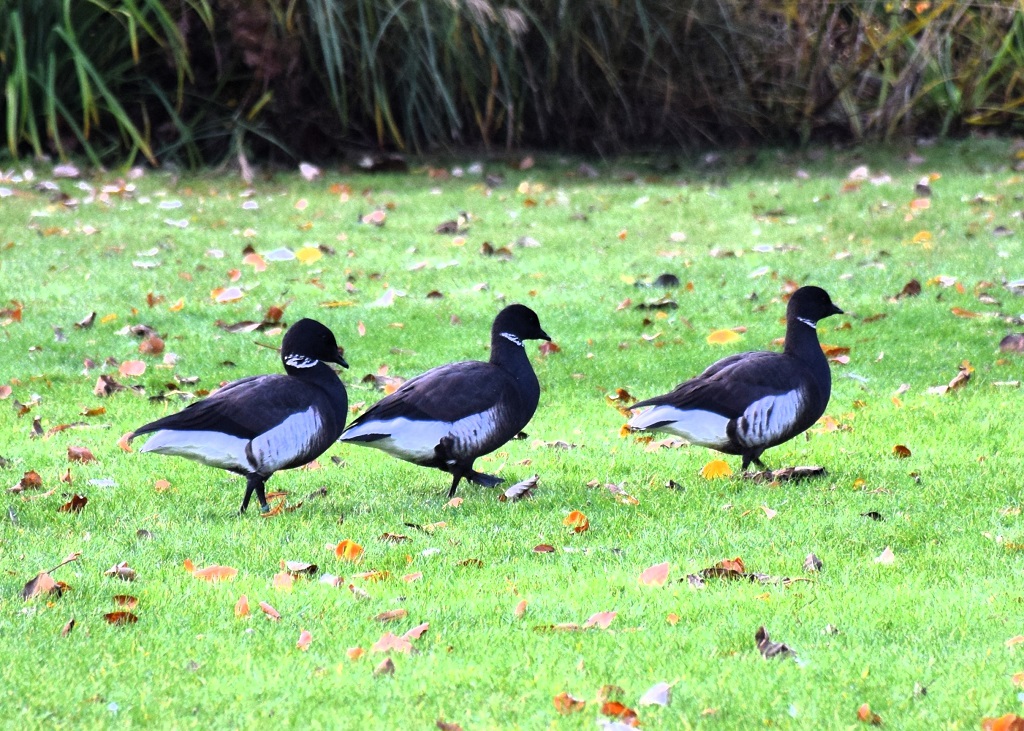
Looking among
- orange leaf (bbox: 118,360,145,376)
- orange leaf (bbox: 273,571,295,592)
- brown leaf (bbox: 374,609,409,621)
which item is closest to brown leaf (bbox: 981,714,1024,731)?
brown leaf (bbox: 374,609,409,621)

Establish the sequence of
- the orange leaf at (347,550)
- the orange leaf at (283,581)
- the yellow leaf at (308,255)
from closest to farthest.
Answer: the orange leaf at (283,581)
the orange leaf at (347,550)
the yellow leaf at (308,255)

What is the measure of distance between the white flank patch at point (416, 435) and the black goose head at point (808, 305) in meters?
1.76

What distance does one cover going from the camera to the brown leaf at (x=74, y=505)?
5.83 meters

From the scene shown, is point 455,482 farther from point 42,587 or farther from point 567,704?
point 567,704

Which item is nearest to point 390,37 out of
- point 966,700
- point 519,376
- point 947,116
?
point 947,116

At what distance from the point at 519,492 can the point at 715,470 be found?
0.97m

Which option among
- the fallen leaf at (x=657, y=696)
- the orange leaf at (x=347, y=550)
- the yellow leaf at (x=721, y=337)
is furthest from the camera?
the yellow leaf at (x=721, y=337)

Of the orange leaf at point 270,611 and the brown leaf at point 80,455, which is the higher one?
the orange leaf at point 270,611

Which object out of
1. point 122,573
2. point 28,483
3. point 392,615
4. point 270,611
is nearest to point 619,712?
point 392,615

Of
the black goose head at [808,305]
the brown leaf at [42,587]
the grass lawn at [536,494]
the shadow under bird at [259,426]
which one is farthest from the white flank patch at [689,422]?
the brown leaf at [42,587]

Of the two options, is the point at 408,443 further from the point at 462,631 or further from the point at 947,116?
the point at 947,116

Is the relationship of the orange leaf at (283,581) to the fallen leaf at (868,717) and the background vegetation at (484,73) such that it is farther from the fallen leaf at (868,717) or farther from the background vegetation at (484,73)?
the background vegetation at (484,73)

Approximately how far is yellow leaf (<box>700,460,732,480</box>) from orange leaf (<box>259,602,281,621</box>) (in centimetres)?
245

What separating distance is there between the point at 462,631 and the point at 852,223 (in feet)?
28.4
